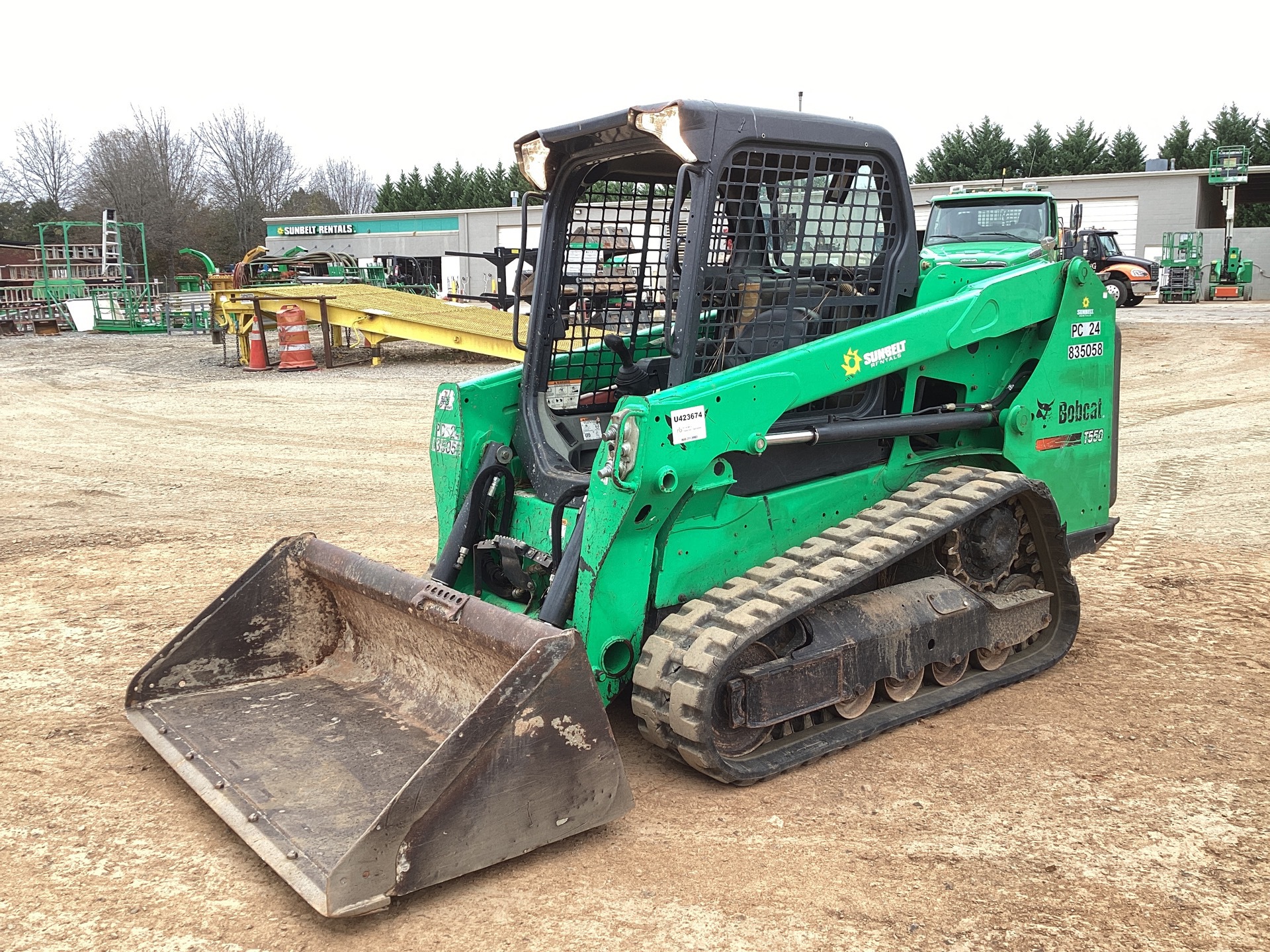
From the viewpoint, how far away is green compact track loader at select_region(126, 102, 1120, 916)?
349 cm

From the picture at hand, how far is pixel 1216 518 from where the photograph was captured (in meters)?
7.90

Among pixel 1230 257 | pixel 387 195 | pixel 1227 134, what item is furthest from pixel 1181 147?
pixel 387 195

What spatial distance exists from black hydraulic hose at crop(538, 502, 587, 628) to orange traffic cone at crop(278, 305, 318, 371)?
15.8 meters

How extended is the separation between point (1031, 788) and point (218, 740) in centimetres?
287

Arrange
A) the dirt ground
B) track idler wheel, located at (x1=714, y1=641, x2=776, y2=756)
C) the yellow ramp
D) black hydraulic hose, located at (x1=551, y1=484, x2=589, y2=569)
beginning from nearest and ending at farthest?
the dirt ground < track idler wheel, located at (x1=714, y1=641, x2=776, y2=756) < black hydraulic hose, located at (x1=551, y1=484, x2=589, y2=569) < the yellow ramp

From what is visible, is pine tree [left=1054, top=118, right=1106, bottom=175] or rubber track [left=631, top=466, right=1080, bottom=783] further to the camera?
pine tree [left=1054, top=118, right=1106, bottom=175]

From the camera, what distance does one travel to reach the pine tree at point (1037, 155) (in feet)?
156

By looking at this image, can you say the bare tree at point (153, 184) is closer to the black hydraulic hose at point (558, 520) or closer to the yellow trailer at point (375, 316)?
the yellow trailer at point (375, 316)

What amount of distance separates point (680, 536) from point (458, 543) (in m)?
1.11

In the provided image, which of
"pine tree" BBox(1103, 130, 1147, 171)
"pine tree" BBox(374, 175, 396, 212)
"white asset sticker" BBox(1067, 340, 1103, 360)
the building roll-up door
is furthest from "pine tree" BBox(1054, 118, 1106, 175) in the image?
"white asset sticker" BBox(1067, 340, 1103, 360)

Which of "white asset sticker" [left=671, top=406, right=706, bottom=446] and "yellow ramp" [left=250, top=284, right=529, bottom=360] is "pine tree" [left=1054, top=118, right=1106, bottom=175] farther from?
"white asset sticker" [left=671, top=406, right=706, bottom=446]

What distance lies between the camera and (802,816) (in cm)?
374

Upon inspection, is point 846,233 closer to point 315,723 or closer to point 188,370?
point 315,723

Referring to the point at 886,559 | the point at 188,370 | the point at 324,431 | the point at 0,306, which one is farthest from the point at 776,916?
the point at 0,306
